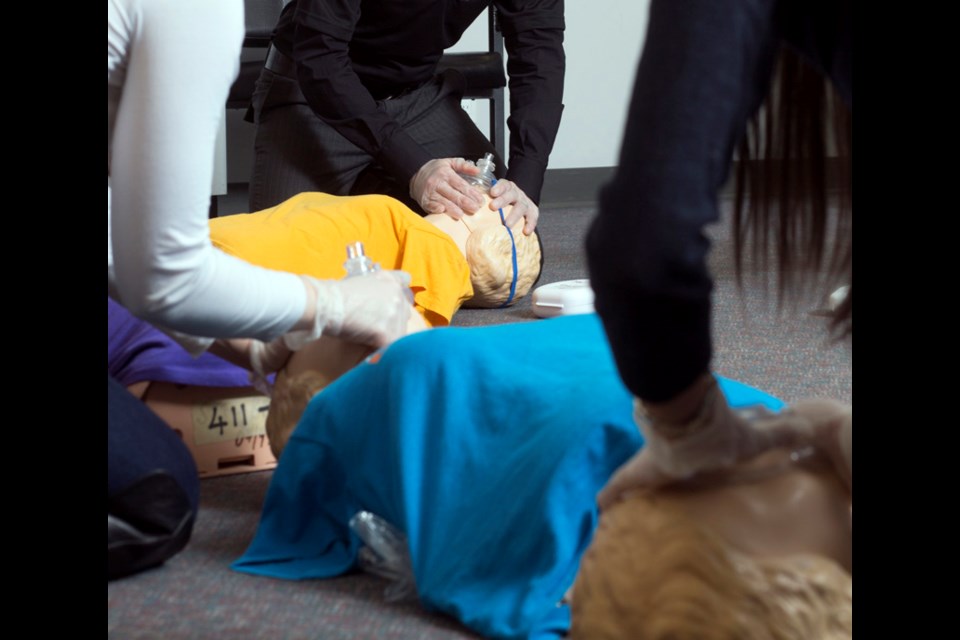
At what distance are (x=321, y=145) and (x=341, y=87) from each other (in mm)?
258

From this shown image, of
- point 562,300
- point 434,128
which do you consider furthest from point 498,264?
point 434,128

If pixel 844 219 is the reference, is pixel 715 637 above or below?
below

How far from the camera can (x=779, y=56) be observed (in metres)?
0.73

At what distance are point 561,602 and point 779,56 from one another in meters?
0.51

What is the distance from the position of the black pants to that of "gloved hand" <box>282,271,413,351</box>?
4.93 ft

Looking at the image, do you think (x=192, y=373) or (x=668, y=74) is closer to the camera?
(x=668, y=74)

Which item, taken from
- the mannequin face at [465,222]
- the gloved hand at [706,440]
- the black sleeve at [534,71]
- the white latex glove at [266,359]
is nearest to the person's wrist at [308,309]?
the white latex glove at [266,359]

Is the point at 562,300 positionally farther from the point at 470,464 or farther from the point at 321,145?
the point at 470,464

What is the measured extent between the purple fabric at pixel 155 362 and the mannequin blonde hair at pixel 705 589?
2.78 feet

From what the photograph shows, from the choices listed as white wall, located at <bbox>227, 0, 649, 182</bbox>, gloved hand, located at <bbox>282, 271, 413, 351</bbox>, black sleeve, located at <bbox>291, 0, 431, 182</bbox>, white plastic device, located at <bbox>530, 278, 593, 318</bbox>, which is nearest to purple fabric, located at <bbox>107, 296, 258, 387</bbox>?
gloved hand, located at <bbox>282, 271, 413, 351</bbox>
